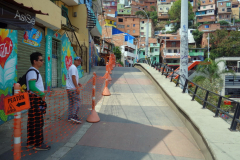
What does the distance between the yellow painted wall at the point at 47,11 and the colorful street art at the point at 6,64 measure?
2.36 metres

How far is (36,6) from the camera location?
8211 millimetres

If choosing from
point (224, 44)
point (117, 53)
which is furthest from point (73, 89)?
point (224, 44)

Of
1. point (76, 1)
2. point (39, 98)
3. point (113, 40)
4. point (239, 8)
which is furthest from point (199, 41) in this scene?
point (39, 98)

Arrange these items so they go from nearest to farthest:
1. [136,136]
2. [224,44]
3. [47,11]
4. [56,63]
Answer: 1. [136,136]
2. [47,11]
3. [56,63]
4. [224,44]

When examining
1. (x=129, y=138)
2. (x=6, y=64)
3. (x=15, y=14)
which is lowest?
(x=129, y=138)

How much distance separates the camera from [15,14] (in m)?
3.54

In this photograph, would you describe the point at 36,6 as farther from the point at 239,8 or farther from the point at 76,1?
the point at 239,8

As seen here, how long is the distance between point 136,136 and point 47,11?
7.38 metres

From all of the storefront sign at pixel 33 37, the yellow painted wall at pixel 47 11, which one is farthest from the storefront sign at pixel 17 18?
the storefront sign at pixel 33 37

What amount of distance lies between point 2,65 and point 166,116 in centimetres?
526

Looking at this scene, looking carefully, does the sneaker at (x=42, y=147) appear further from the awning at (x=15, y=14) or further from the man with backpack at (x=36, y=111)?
the awning at (x=15, y=14)

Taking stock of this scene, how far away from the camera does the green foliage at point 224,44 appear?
47.0m

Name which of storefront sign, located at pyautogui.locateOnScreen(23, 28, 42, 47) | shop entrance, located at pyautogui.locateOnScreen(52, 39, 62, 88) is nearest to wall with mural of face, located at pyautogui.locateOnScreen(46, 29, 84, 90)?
shop entrance, located at pyautogui.locateOnScreen(52, 39, 62, 88)

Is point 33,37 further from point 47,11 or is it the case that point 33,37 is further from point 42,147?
point 42,147
